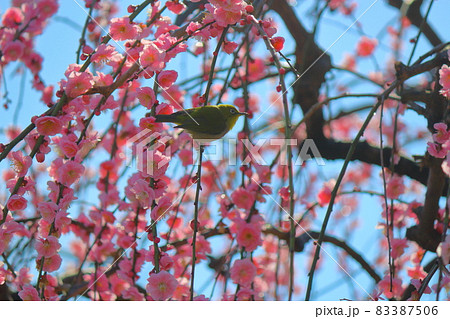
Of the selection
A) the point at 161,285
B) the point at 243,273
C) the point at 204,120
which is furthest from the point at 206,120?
the point at 161,285

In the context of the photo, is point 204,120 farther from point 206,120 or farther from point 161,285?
point 161,285

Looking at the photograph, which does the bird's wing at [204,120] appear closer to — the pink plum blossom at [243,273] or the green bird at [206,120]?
the green bird at [206,120]

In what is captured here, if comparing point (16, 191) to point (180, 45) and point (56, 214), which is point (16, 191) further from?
point (180, 45)

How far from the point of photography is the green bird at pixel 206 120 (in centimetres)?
149

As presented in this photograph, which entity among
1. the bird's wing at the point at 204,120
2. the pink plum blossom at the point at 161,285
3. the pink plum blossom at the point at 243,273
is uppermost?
the bird's wing at the point at 204,120

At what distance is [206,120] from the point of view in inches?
62.7

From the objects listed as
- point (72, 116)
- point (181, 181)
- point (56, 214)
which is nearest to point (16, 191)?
point (56, 214)

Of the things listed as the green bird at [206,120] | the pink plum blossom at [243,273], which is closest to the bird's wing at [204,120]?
the green bird at [206,120]

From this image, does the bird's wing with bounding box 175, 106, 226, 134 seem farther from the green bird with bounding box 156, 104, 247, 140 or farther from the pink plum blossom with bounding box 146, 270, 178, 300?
the pink plum blossom with bounding box 146, 270, 178, 300

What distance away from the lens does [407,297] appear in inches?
54.3

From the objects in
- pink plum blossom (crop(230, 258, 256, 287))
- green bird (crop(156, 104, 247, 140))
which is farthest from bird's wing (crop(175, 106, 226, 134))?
pink plum blossom (crop(230, 258, 256, 287))

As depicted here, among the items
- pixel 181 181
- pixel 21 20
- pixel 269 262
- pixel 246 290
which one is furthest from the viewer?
pixel 269 262

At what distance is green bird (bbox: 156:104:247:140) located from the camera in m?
1.49

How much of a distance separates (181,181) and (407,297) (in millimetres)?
954
